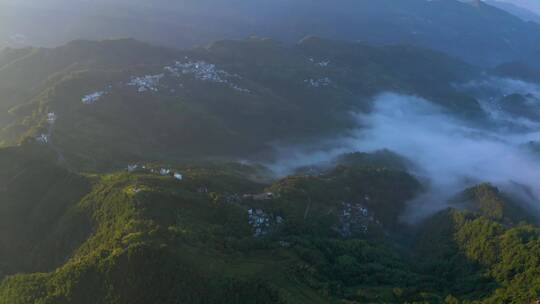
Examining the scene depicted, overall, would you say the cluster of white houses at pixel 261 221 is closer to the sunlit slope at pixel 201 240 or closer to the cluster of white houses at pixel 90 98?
the sunlit slope at pixel 201 240

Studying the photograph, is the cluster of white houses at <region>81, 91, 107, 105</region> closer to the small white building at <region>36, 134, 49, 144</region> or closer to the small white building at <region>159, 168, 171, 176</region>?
the small white building at <region>36, 134, 49, 144</region>

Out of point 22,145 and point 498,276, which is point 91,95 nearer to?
point 22,145

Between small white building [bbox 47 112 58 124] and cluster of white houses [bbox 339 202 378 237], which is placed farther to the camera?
small white building [bbox 47 112 58 124]

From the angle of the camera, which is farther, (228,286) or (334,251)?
(334,251)

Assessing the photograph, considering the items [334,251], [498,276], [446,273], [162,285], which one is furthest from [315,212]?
[162,285]

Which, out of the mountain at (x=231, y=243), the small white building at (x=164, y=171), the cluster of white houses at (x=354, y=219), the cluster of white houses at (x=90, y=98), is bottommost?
the cluster of white houses at (x=354, y=219)

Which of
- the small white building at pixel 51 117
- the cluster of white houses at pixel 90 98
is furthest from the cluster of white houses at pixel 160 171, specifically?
the cluster of white houses at pixel 90 98

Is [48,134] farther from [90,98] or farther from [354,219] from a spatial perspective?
[354,219]

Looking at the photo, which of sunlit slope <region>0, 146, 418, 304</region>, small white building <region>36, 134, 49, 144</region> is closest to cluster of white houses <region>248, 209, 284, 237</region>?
sunlit slope <region>0, 146, 418, 304</region>

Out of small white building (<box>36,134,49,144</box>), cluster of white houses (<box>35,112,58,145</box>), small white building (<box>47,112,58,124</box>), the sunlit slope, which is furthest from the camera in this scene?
small white building (<box>47,112,58,124</box>)

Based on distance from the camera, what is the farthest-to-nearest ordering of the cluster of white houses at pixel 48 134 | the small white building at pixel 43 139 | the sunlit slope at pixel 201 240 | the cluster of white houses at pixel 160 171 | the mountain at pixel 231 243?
1. the cluster of white houses at pixel 48 134
2. the small white building at pixel 43 139
3. the cluster of white houses at pixel 160 171
4. the mountain at pixel 231 243
5. the sunlit slope at pixel 201 240

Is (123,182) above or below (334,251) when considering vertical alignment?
above
